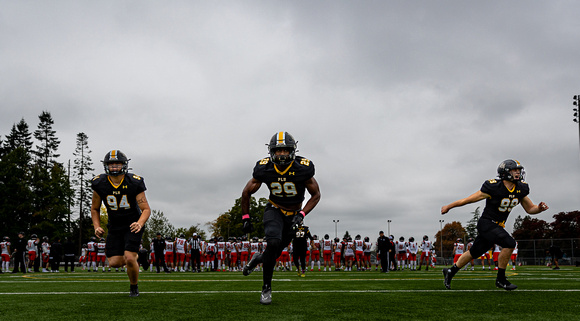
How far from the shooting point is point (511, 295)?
829 centimetres

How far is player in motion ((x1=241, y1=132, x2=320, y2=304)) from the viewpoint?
24.8 feet

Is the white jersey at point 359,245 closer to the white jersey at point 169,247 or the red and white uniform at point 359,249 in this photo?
the red and white uniform at point 359,249

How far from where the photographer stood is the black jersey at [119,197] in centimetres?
823

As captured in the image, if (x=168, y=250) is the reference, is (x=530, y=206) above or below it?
above

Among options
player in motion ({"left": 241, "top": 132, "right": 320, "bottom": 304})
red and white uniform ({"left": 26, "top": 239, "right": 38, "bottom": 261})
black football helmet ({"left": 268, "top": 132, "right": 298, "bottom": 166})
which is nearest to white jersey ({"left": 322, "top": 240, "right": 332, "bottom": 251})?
red and white uniform ({"left": 26, "top": 239, "right": 38, "bottom": 261})

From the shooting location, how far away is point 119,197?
8250 mm

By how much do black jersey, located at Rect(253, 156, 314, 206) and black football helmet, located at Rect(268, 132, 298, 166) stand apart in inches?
4.9

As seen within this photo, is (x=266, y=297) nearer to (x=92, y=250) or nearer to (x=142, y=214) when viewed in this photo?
(x=142, y=214)

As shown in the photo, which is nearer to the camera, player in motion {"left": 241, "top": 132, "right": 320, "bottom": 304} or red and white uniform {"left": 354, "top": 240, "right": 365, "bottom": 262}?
player in motion {"left": 241, "top": 132, "right": 320, "bottom": 304}

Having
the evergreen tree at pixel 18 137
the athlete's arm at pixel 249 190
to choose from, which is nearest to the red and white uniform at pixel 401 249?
the athlete's arm at pixel 249 190

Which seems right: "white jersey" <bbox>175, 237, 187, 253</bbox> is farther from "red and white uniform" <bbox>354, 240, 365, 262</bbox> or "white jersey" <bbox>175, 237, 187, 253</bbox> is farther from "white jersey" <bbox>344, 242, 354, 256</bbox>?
"red and white uniform" <bbox>354, 240, 365, 262</bbox>

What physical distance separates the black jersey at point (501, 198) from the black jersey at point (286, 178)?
168 inches

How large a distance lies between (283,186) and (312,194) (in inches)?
23.0

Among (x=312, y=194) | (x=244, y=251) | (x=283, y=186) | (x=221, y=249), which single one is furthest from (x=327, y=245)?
(x=283, y=186)
